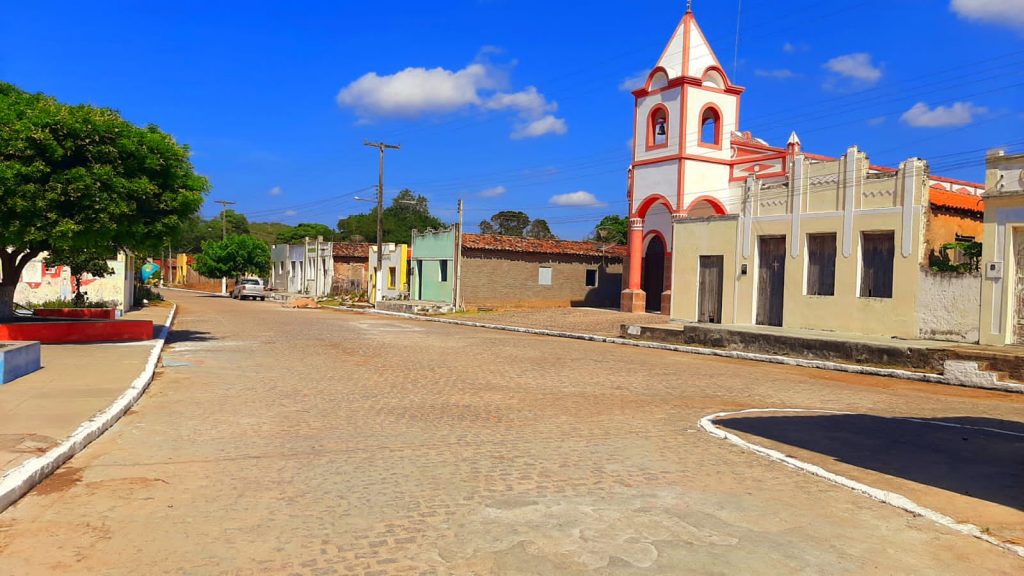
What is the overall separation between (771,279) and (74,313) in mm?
20126

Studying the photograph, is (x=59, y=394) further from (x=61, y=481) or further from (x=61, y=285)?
(x=61, y=285)

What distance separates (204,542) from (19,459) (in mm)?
2792

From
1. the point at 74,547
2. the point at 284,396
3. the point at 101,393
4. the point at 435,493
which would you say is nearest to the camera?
the point at 74,547

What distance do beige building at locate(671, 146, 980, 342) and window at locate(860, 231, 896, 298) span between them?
26 mm

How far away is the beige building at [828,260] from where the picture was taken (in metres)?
19.0

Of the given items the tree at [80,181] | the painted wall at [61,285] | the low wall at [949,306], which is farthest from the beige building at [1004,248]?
the painted wall at [61,285]

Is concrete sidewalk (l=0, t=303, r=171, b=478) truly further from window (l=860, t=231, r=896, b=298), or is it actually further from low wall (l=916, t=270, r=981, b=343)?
window (l=860, t=231, r=896, b=298)

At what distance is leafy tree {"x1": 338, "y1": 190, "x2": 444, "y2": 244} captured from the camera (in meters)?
91.8

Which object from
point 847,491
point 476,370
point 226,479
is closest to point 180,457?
point 226,479

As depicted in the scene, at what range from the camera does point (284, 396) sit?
11086mm

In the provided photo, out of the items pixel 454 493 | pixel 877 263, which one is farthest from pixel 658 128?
pixel 454 493

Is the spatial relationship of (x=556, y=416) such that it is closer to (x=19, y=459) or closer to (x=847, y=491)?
(x=847, y=491)

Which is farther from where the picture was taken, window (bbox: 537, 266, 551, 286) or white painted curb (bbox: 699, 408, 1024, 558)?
window (bbox: 537, 266, 551, 286)

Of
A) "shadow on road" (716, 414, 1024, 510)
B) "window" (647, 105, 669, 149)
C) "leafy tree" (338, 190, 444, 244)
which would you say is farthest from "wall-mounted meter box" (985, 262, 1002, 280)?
"leafy tree" (338, 190, 444, 244)
